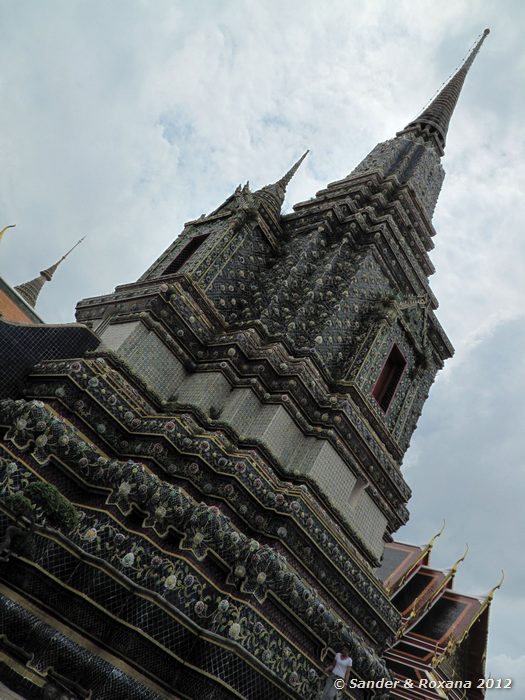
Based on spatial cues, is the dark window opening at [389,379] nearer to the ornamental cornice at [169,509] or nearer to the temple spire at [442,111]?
the ornamental cornice at [169,509]

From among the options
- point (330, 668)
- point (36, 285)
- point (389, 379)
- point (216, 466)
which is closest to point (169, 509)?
point (216, 466)

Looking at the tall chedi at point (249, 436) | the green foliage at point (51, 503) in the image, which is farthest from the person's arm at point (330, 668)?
the green foliage at point (51, 503)

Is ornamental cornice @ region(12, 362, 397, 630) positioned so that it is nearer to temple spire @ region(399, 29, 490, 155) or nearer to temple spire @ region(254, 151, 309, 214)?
temple spire @ region(254, 151, 309, 214)

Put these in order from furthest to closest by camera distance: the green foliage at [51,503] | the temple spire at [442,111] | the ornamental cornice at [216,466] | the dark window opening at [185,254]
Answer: the temple spire at [442,111]
the dark window opening at [185,254]
the ornamental cornice at [216,466]
the green foliage at [51,503]

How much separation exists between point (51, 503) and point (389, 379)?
891 cm

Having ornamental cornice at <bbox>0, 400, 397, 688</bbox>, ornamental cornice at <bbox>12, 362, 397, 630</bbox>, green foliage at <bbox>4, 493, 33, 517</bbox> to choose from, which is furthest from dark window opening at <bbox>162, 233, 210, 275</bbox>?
green foliage at <bbox>4, 493, 33, 517</bbox>

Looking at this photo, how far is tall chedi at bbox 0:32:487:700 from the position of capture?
280 inches

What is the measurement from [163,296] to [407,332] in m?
6.14

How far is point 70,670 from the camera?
639 cm

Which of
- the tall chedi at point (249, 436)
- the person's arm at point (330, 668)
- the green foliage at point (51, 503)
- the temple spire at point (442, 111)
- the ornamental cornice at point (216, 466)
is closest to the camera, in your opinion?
the green foliage at point (51, 503)

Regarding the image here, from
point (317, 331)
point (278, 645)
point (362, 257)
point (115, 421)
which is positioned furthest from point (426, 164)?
point (278, 645)

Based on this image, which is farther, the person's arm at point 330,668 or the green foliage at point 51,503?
the person's arm at point 330,668

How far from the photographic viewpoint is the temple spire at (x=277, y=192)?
598 inches

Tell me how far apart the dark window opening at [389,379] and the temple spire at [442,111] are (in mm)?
9804
